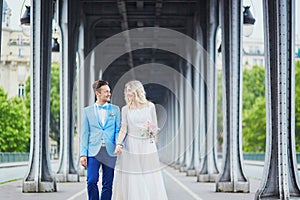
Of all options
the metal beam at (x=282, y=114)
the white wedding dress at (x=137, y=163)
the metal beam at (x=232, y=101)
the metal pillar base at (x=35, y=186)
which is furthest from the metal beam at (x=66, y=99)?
the white wedding dress at (x=137, y=163)

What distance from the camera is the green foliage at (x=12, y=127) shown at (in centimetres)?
6706

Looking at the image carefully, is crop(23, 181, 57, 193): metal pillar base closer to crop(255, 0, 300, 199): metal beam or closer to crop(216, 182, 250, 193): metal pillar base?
crop(216, 182, 250, 193): metal pillar base

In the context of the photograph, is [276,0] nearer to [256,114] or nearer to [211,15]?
[211,15]

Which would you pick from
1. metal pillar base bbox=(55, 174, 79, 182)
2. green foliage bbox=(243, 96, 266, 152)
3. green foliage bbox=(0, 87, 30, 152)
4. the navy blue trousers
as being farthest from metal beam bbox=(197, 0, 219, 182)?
green foliage bbox=(243, 96, 266, 152)

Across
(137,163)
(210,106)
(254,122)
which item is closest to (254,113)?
(254,122)

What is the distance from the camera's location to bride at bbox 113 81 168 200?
9.59 meters

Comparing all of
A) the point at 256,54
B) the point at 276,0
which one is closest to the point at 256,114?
the point at 256,54

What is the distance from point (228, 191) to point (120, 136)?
8.18 metres

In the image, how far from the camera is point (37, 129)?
17188mm

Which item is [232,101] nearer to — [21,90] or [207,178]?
[207,178]

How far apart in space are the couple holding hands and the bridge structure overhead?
11.0 ft

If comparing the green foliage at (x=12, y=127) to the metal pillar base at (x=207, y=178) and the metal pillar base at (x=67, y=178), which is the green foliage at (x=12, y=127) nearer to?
the metal pillar base at (x=67, y=178)

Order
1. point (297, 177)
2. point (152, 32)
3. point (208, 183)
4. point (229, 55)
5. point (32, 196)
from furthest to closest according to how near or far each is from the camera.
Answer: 1. point (152, 32)
2. point (208, 183)
3. point (229, 55)
4. point (32, 196)
5. point (297, 177)

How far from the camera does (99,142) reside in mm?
9445
